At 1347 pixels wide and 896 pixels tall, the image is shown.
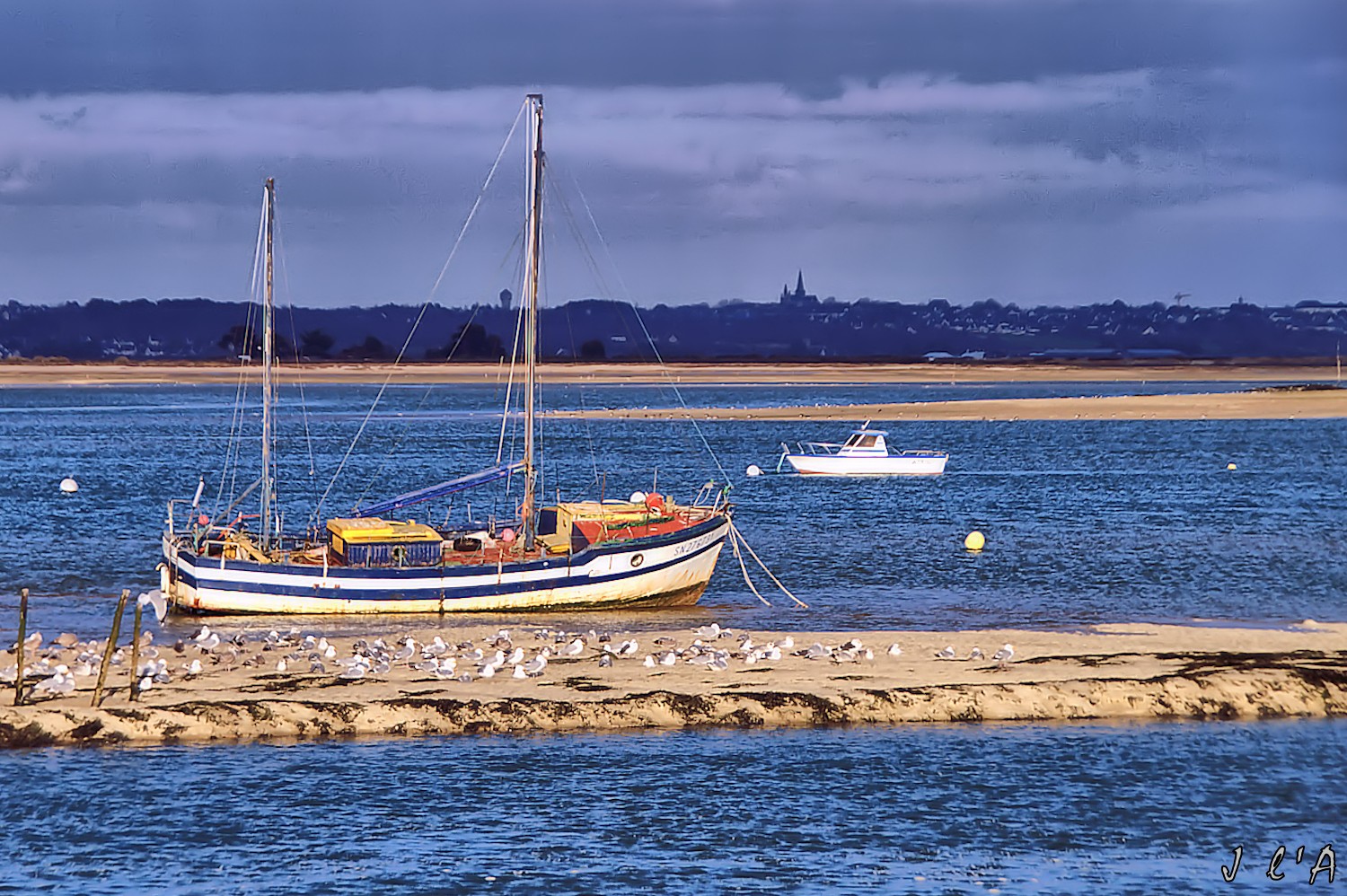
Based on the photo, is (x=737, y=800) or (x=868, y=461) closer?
(x=737, y=800)

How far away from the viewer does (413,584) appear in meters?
38.6

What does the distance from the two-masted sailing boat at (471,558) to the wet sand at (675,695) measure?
474 centimetres

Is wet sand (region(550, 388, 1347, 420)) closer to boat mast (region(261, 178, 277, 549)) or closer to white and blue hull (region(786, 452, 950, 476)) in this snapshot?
white and blue hull (region(786, 452, 950, 476))

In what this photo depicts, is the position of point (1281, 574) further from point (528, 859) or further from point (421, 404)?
point (421, 404)

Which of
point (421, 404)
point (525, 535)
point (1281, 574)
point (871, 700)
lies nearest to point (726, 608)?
point (525, 535)

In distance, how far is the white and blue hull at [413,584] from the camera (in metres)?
38.4

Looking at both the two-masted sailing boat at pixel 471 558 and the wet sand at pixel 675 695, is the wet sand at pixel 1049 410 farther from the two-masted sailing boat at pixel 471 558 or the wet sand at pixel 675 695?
the wet sand at pixel 675 695

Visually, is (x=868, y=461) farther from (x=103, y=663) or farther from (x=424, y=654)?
(x=103, y=663)

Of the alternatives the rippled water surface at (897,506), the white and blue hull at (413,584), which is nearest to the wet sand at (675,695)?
the white and blue hull at (413,584)

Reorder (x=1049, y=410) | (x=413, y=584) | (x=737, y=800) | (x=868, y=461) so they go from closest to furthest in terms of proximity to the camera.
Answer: (x=737, y=800) → (x=413, y=584) → (x=868, y=461) → (x=1049, y=410)

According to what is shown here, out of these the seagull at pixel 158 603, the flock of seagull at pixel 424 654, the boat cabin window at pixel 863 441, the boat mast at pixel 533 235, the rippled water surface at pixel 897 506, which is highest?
the boat mast at pixel 533 235

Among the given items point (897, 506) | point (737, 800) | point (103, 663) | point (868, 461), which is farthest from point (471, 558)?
point (868, 461)

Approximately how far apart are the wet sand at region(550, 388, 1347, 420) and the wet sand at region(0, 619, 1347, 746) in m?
120

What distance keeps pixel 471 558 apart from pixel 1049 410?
133741mm
